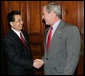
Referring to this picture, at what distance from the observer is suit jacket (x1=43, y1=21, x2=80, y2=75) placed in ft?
5.99

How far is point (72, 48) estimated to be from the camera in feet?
5.97

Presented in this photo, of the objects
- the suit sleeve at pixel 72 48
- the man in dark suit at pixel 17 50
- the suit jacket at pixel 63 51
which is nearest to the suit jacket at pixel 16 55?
the man in dark suit at pixel 17 50

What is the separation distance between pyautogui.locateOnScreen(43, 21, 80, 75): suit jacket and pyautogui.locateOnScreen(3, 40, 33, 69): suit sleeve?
0.35m

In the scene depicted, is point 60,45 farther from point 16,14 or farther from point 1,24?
point 1,24

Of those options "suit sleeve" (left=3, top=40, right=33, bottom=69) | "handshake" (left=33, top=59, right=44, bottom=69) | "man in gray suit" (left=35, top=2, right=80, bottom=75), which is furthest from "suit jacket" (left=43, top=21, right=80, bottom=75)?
"suit sleeve" (left=3, top=40, right=33, bottom=69)

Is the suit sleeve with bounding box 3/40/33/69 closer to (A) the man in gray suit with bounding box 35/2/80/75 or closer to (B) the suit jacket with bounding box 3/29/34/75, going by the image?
(B) the suit jacket with bounding box 3/29/34/75

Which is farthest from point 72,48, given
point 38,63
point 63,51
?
point 38,63

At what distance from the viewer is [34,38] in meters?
3.25

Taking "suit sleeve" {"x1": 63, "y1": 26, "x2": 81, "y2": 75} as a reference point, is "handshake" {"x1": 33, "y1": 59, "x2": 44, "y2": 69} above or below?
below

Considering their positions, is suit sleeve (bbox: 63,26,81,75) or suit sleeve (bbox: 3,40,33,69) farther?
suit sleeve (bbox: 3,40,33,69)

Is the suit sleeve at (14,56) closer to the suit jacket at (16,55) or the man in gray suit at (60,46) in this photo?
the suit jacket at (16,55)

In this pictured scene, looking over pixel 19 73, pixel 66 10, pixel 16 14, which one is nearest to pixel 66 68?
pixel 19 73

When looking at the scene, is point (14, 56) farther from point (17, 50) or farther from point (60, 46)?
point (60, 46)

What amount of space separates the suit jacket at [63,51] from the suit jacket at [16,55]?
39cm
